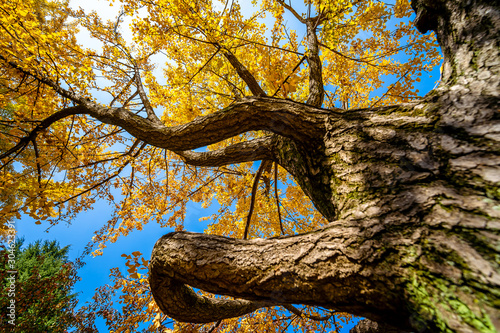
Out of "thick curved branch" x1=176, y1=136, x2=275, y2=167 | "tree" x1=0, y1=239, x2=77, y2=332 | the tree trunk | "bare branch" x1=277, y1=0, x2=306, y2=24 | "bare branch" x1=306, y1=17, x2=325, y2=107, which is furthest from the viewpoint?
"tree" x1=0, y1=239, x2=77, y2=332

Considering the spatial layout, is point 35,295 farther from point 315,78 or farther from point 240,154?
point 315,78

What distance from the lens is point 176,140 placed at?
2.27 meters

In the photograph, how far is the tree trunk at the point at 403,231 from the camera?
742mm

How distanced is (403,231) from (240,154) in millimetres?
1900

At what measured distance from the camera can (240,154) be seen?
8.37 feet

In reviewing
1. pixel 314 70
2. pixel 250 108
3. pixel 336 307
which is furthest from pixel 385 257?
pixel 314 70

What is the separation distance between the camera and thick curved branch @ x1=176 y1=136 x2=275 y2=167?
7.83 feet

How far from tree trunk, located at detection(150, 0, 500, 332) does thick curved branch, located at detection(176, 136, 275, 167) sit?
0.84 meters

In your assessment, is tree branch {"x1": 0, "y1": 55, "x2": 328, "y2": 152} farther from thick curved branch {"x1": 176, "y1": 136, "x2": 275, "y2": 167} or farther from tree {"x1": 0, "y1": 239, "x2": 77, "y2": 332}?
tree {"x1": 0, "y1": 239, "x2": 77, "y2": 332}

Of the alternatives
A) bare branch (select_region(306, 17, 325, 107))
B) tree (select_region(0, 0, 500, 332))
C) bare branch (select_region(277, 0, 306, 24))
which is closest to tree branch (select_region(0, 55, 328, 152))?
tree (select_region(0, 0, 500, 332))

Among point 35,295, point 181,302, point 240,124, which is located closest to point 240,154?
point 240,124

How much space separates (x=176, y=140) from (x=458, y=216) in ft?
7.64

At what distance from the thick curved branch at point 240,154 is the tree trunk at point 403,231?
0.84 meters

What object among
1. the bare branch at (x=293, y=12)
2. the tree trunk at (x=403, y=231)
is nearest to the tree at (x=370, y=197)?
the tree trunk at (x=403, y=231)
